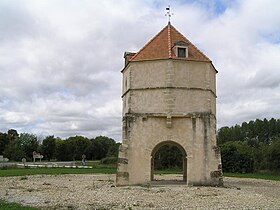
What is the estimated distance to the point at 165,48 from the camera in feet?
79.3

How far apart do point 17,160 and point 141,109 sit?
56.9 meters

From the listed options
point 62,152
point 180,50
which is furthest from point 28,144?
point 180,50

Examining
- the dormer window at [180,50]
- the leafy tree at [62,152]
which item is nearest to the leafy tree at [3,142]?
the leafy tree at [62,152]

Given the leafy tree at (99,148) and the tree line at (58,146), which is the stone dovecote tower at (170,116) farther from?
the leafy tree at (99,148)

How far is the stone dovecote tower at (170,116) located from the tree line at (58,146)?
181ft

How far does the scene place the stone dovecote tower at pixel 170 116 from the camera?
74.5ft

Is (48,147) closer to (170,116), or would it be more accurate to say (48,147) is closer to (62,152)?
(62,152)

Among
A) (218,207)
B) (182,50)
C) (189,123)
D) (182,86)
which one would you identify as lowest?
(218,207)

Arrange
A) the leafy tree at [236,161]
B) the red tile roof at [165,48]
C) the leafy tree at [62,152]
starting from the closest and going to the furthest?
the red tile roof at [165,48] → the leafy tree at [236,161] → the leafy tree at [62,152]

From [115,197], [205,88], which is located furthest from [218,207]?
[205,88]

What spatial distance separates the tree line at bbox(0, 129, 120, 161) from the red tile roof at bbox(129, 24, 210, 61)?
54296 mm

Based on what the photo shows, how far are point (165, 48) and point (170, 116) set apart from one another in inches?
185

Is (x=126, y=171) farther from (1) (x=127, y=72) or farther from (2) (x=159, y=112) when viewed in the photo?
(1) (x=127, y=72)

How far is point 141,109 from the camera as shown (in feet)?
76.6
